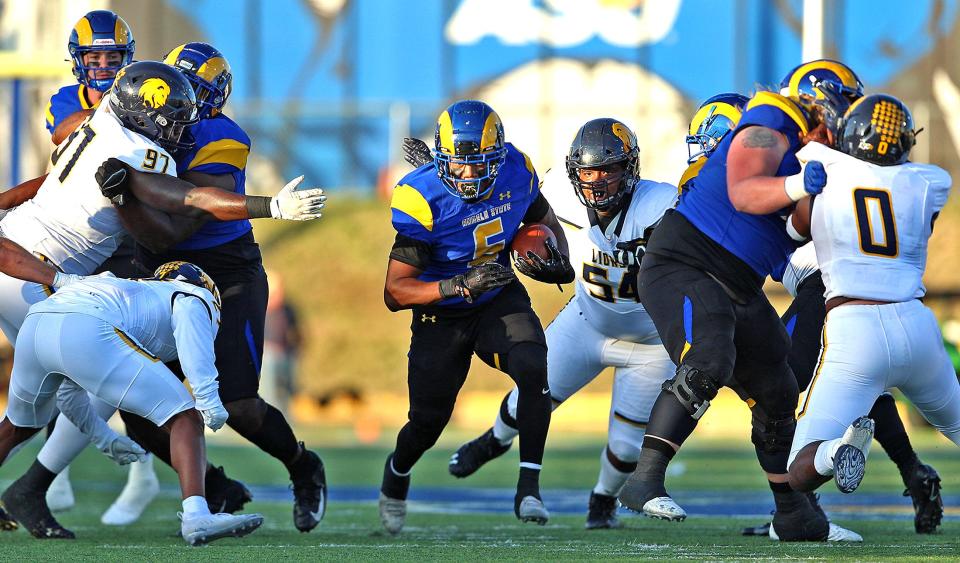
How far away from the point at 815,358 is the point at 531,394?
1.24 meters

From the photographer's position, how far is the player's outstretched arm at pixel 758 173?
525 centimetres

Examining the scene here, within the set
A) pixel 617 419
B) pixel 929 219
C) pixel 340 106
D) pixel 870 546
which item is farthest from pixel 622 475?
pixel 340 106

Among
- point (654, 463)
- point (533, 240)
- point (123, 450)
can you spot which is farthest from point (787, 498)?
point (123, 450)

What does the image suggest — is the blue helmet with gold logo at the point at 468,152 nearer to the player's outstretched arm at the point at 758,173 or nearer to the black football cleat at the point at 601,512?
the player's outstretched arm at the point at 758,173

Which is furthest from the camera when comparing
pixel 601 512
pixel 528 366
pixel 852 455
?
pixel 601 512

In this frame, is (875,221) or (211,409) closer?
(875,221)

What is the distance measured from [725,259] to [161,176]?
2.22m

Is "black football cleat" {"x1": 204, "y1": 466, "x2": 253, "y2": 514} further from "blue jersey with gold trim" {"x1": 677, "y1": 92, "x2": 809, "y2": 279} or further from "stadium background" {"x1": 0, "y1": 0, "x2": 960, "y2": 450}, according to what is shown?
"stadium background" {"x1": 0, "y1": 0, "x2": 960, "y2": 450}

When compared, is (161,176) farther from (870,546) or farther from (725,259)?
(870,546)

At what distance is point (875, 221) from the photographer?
204 inches

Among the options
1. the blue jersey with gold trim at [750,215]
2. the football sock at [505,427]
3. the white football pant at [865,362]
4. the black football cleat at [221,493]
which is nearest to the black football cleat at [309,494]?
the black football cleat at [221,493]

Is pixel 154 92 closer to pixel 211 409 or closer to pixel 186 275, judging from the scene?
pixel 186 275

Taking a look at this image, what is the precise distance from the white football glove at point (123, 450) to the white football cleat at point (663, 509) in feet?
6.49

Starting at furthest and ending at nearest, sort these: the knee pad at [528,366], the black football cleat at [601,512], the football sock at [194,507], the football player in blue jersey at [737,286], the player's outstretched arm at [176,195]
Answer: the black football cleat at [601,512] → the knee pad at [528,366] → the player's outstretched arm at [176,195] → the football sock at [194,507] → the football player in blue jersey at [737,286]
